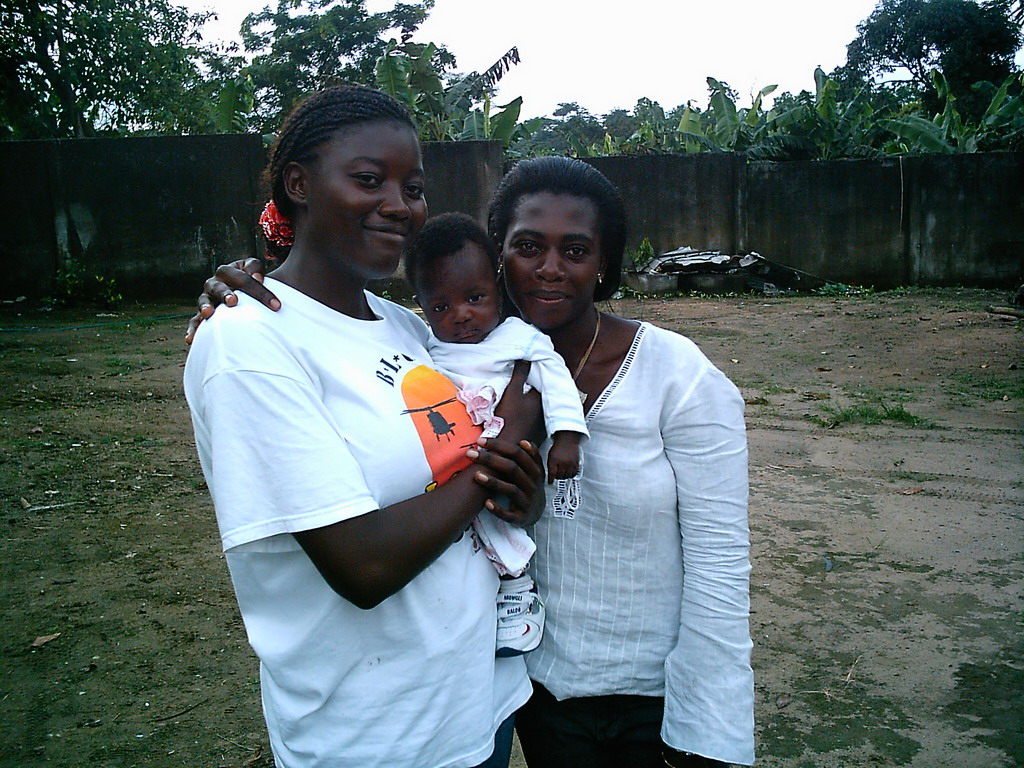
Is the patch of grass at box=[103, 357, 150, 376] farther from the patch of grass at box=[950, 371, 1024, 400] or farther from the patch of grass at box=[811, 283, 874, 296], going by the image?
the patch of grass at box=[811, 283, 874, 296]

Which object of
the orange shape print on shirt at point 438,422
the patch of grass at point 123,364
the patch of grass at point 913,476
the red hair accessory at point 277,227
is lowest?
the patch of grass at point 913,476

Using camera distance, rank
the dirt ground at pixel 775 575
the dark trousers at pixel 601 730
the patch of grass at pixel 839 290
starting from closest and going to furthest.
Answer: the dark trousers at pixel 601 730, the dirt ground at pixel 775 575, the patch of grass at pixel 839 290

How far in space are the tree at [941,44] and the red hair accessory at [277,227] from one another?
86.8 feet

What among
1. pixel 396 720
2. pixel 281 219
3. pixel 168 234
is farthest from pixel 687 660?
pixel 168 234

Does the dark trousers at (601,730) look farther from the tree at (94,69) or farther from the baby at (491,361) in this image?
the tree at (94,69)

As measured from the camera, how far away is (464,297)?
202cm

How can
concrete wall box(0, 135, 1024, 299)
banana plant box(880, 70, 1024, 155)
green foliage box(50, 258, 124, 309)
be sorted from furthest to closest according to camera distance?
banana plant box(880, 70, 1024, 155) → concrete wall box(0, 135, 1024, 299) → green foliage box(50, 258, 124, 309)

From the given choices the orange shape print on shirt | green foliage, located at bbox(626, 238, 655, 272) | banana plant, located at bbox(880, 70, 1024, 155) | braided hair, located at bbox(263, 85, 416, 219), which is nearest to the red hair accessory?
braided hair, located at bbox(263, 85, 416, 219)

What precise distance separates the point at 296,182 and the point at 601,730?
125cm

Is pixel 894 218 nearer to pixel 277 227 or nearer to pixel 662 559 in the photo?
pixel 662 559

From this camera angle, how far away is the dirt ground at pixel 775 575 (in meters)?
2.85

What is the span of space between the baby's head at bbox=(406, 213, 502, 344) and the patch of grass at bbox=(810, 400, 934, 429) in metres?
4.79

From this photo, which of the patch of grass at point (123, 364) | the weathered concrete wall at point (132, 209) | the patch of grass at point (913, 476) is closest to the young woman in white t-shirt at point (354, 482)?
the patch of grass at point (913, 476)

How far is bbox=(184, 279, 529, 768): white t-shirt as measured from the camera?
1.27 meters
